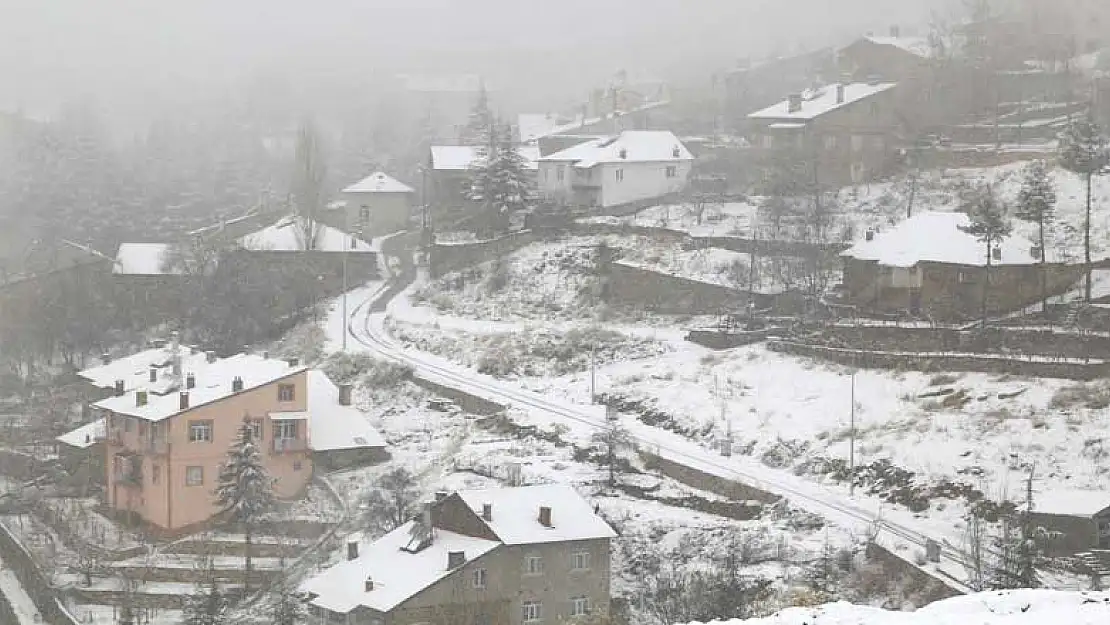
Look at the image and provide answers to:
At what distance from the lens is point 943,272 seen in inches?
1658

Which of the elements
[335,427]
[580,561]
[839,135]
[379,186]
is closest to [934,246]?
[839,135]

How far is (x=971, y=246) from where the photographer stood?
42312 mm

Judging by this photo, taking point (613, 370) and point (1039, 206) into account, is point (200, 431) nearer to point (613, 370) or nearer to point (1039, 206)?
point (613, 370)

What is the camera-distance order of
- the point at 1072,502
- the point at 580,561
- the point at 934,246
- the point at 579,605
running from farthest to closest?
the point at 934,246
the point at 580,561
the point at 579,605
the point at 1072,502

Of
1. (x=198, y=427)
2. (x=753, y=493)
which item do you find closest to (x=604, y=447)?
(x=753, y=493)

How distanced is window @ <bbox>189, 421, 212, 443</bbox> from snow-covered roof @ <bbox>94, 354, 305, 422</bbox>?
0.48 metres

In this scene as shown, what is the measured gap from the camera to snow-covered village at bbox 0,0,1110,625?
31.0 m

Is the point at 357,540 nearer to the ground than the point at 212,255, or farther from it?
nearer to the ground

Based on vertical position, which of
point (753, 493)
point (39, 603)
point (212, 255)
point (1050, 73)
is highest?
point (1050, 73)

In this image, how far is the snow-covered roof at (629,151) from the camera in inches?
2242

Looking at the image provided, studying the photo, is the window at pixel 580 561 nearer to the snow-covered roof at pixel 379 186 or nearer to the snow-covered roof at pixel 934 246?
the snow-covered roof at pixel 934 246

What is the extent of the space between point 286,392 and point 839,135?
22.8 meters

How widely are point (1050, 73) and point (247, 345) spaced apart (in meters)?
29.4

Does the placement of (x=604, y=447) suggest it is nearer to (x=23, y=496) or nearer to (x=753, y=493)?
(x=753, y=493)
